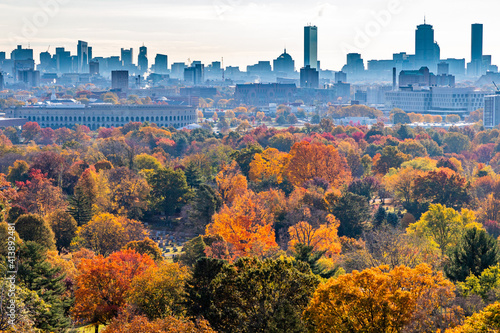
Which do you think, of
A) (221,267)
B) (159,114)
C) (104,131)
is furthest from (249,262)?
(159,114)

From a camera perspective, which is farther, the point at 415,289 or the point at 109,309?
the point at 109,309

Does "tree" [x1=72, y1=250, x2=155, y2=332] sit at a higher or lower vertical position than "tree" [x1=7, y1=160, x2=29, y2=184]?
lower

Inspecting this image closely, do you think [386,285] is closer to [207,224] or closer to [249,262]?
[249,262]

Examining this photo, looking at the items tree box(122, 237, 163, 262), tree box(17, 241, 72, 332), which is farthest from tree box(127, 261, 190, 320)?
tree box(122, 237, 163, 262)

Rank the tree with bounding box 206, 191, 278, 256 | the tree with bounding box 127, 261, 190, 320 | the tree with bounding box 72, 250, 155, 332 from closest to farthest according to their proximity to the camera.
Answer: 1. the tree with bounding box 127, 261, 190, 320
2. the tree with bounding box 72, 250, 155, 332
3. the tree with bounding box 206, 191, 278, 256

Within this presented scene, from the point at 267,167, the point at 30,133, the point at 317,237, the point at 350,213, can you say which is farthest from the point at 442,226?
the point at 30,133

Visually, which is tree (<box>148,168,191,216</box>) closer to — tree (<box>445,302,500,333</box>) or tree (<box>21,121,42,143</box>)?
tree (<box>445,302,500,333</box>)

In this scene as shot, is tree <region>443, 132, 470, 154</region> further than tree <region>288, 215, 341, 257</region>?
Yes
